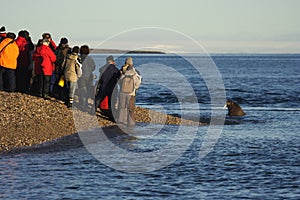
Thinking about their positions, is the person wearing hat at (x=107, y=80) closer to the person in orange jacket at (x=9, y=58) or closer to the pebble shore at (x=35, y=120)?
the pebble shore at (x=35, y=120)

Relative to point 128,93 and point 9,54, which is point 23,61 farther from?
point 128,93

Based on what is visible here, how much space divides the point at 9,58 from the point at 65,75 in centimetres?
→ 181

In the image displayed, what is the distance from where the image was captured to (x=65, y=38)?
789 inches

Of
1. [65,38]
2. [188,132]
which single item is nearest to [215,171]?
[188,132]

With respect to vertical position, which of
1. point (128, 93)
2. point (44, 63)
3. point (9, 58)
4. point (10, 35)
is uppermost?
point (10, 35)

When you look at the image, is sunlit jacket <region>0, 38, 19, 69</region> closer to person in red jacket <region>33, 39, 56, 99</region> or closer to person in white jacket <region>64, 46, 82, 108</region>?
person in red jacket <region>33, 39, 56, 99</region>

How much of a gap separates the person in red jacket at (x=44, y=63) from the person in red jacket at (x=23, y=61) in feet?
2.26

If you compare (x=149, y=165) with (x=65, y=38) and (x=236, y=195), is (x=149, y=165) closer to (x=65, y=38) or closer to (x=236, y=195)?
(x=236, y=195)

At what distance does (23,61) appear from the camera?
2031 centimetres

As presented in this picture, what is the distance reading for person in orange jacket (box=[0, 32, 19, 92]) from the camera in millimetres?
19469

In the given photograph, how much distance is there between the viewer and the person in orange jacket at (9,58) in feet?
63.9

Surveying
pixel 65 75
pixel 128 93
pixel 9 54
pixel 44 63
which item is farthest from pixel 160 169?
pixel 9 54

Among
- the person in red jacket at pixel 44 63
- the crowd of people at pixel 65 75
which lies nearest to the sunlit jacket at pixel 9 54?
the crowd of people at pixel 65 75

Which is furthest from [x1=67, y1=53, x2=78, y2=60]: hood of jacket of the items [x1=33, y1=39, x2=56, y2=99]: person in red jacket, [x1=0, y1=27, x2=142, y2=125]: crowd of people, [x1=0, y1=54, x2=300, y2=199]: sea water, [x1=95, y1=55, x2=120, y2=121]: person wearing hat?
[x1=0, y1=54, x2=300, y2=199]: sea water
